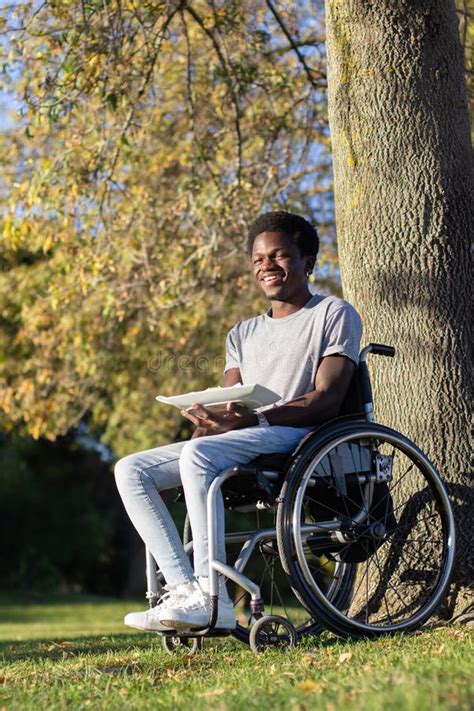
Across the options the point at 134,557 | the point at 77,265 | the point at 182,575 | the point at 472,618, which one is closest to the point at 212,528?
the point at 182,575

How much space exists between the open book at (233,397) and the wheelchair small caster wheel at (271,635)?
2.61ft

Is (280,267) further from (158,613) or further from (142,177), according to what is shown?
(142,177)

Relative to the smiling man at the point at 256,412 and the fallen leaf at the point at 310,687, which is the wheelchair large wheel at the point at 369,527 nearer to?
the smiling man at the point at 256,412

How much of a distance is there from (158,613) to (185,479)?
480 millimetres

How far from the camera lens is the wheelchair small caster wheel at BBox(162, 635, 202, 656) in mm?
4227

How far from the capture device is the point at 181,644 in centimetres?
433

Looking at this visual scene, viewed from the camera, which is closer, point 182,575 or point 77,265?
point 182,575

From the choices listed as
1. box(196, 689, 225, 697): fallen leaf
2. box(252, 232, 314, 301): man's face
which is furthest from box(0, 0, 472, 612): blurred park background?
box(196, 689, 225, 697): fallen leaf

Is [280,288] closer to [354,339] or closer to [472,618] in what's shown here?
[354,339]

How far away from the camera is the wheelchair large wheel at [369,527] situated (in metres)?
3.87

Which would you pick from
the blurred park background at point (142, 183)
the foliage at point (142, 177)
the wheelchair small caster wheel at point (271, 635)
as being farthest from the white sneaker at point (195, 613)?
the foliage at point (142, 177)

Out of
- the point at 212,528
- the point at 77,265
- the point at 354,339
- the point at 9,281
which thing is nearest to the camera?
the point at 212,528

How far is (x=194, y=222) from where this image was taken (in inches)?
408

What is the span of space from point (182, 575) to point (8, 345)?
11563mm
